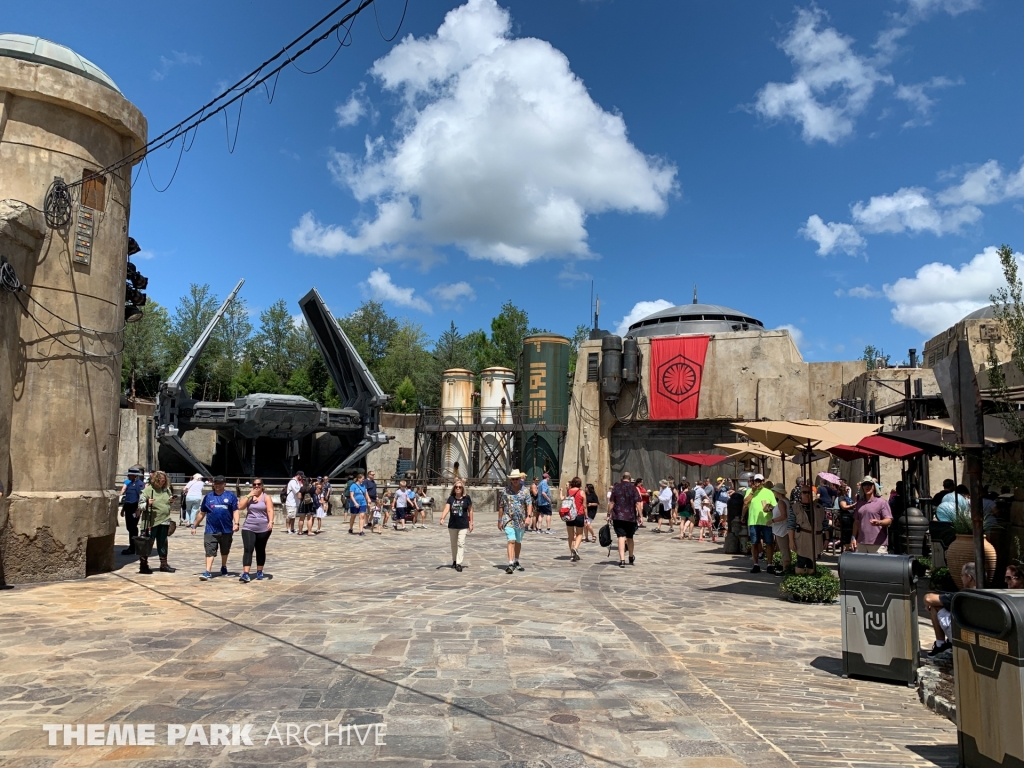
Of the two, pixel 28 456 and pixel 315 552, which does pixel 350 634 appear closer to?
pixel 28 456

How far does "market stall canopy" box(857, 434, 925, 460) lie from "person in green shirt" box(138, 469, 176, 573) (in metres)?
11.0

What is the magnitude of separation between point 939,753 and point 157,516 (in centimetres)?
1093

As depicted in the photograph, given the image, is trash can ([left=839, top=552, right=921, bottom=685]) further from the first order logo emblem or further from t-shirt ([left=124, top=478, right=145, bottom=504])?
the first order logo emblem

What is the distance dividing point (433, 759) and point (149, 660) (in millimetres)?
3308

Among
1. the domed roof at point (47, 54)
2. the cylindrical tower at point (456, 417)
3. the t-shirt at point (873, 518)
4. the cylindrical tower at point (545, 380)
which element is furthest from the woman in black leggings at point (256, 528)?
the cylindrical tower at point (545, 380)

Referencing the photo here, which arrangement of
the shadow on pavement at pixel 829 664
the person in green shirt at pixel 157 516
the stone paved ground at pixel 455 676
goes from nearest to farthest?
the stone paved ground at pixel 455 676
the shadow on pavement at pixel 829 664
the person in green shirt at pixel 157 516

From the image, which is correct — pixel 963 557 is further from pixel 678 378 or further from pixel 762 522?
pixel 678 378

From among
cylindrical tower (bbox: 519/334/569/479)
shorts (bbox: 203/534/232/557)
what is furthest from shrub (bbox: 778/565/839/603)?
cylindrical tower (bbox: 519/334/569/479)

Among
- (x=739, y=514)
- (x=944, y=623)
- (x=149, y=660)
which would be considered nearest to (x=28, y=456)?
(x=149, y=660)

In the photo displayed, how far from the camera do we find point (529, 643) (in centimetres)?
697

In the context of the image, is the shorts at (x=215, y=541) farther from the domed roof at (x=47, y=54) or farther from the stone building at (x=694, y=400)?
the stone building at (x=694, y=400)

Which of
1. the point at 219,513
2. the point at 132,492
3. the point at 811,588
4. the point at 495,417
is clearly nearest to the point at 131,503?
the point at 132,492

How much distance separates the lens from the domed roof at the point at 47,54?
10.5 m

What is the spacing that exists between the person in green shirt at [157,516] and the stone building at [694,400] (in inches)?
748
